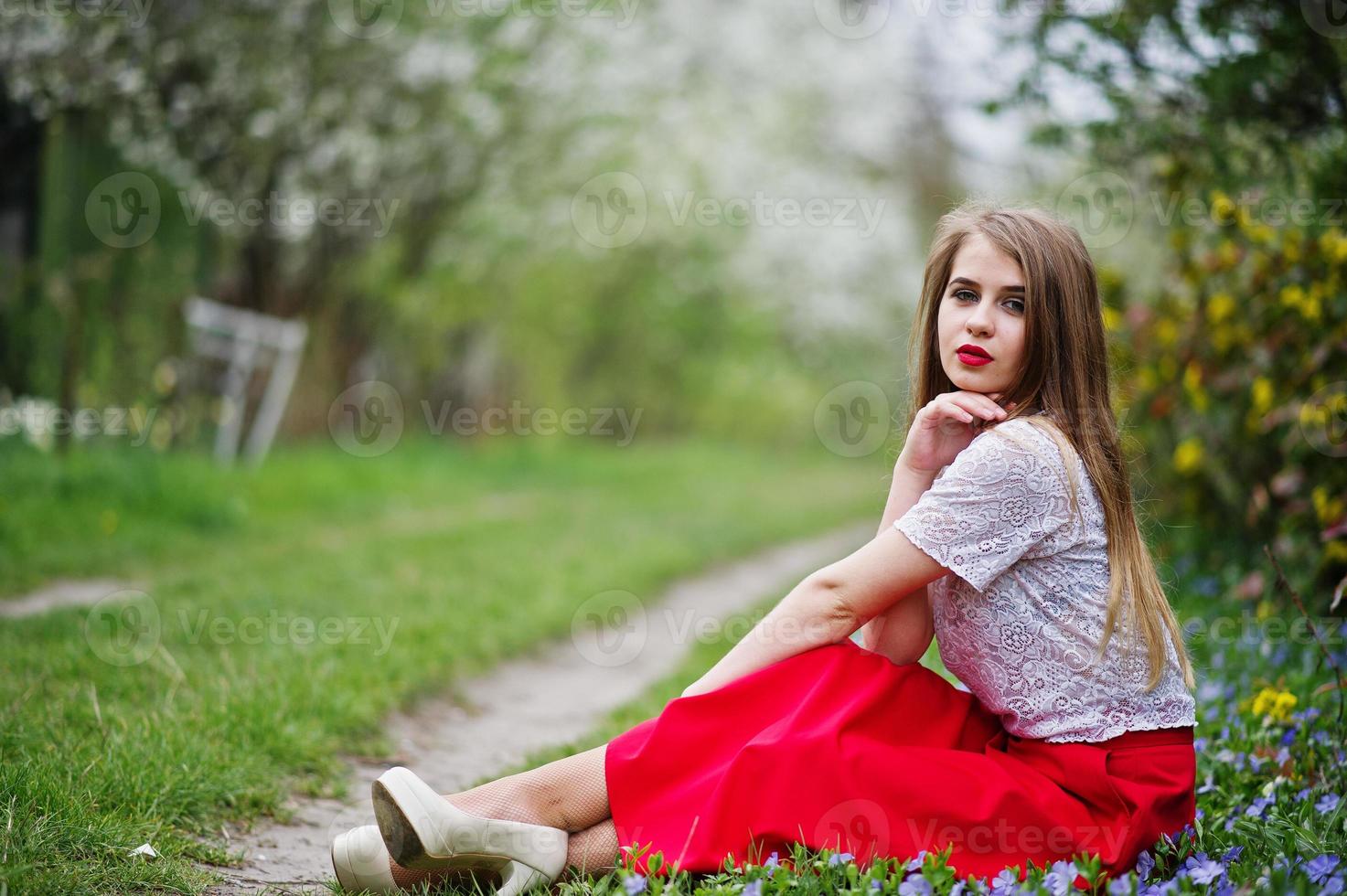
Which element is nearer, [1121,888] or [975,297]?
[1121,888]

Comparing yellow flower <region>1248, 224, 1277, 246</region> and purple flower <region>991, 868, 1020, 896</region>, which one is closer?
purple flower <region>991, 868, 1020, 896</region>

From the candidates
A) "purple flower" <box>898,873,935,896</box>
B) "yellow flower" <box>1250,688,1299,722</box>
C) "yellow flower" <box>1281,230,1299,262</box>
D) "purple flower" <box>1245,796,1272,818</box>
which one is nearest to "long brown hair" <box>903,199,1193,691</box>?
"purple flower" <box>1245,796,1272,818</box>

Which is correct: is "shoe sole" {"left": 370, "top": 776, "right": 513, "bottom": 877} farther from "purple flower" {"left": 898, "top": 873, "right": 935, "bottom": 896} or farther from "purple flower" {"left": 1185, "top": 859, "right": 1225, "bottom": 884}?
"purple flower" {"left": 1185, "top": 859, "right": 1225, "bottom": 884}

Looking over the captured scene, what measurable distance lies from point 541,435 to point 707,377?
3.61m

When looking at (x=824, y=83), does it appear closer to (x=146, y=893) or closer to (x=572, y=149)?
(x=572, y=149)

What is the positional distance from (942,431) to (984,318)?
24 centimetres

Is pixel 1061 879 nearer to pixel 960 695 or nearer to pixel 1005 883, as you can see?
pixel 1005 883

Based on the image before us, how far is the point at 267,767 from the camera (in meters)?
2.86

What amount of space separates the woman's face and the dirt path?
172cm

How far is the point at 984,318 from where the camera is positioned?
2221mm

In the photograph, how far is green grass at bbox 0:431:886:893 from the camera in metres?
2.46

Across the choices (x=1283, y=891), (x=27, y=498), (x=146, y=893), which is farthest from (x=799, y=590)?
(x=27, y=498)

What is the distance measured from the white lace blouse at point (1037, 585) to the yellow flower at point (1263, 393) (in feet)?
7.65

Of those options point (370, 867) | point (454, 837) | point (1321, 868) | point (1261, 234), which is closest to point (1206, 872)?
point (1321, 868)
